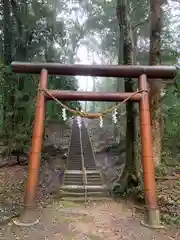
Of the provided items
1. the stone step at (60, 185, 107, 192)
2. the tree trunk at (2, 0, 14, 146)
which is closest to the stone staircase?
the stone step at (60, 185, 107, 192)

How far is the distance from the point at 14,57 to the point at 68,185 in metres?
6.20

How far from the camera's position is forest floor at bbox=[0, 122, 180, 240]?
4828 millimetres

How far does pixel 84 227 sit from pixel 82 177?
524 cm

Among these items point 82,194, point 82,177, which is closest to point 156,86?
point 82,194

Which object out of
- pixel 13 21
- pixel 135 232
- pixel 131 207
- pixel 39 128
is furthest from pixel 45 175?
pixel 13 21

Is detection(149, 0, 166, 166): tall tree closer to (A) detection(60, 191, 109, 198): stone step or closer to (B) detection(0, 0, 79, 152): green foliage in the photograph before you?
(A) detection(60, 191, 109, 198): stone step

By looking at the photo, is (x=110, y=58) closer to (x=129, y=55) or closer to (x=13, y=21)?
(x=13, y=21)

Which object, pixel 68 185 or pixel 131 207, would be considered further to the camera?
pixel 68 185

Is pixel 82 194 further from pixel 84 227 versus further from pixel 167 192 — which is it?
pixel 84 227

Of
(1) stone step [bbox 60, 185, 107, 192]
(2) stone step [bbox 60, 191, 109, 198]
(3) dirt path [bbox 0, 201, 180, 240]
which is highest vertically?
(3) dirt path [bbox 0, 201, 180, 240]

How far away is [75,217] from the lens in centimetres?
591

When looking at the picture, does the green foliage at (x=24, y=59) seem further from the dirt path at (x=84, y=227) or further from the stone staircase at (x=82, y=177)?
the dirt path at (x=84, y=227)

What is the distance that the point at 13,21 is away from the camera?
479 inches

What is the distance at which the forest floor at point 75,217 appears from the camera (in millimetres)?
4828
